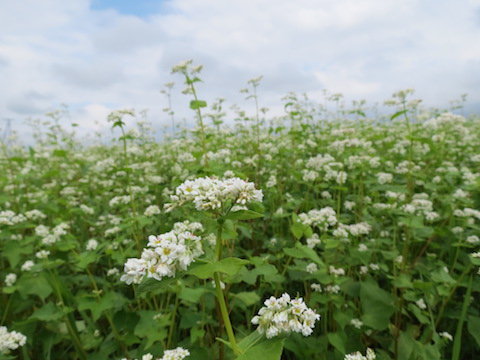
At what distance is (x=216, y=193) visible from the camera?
139 cm

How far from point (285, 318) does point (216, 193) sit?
24.1 inches

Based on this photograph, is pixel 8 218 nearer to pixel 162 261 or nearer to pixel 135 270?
pixel 135 270

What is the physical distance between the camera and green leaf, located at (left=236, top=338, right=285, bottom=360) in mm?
1107

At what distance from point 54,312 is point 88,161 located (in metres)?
6.40

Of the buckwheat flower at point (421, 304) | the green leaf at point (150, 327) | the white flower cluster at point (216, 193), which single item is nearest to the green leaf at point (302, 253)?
the buckwheat flower at point (421, 304)

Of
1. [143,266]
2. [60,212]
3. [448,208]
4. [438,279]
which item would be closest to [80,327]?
[60,212]

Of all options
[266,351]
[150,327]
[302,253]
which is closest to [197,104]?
[302,253]

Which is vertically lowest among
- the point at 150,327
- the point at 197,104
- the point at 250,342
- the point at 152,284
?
the point at 150,327

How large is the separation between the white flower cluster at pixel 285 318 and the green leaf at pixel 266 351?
0.03 meters

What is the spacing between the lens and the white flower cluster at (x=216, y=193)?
1.36 m

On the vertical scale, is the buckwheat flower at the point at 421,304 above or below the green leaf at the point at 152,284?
below

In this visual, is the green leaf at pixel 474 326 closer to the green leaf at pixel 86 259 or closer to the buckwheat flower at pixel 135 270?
the buckwheat flower at pixel 135 270

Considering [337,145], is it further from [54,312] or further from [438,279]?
[54,312]

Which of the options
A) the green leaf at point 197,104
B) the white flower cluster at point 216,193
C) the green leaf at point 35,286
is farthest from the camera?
the green leaf at point 197,104
